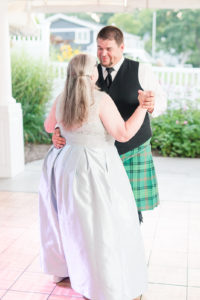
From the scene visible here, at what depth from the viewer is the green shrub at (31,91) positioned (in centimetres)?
664

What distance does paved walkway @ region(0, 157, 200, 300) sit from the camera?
2400 mm

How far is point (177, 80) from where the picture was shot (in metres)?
7.48

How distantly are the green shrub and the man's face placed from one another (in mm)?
4326

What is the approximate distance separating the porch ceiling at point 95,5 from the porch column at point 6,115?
1.47 ft

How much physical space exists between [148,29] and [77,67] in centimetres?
2067

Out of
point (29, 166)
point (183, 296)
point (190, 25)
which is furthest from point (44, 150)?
point (190, 25)

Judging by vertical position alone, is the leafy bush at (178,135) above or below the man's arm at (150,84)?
below

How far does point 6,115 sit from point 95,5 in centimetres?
175

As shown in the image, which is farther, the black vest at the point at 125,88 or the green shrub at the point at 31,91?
the green shrub at the point at 31,91

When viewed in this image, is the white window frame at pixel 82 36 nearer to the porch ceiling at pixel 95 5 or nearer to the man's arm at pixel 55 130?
the porch ceiling at pixel 95 5

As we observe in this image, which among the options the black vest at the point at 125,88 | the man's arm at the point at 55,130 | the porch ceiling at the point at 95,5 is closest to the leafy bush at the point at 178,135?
the porch ceiling at the point at 95,5

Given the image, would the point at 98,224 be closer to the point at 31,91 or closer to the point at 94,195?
the point at 94,195

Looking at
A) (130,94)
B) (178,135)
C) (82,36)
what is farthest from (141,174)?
(82,36)

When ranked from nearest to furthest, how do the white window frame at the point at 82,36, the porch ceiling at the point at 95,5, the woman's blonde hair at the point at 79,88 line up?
the woman's blonde hair at the point at 79,88
the porch ceiling at the point at 95,5
the white window frame at the point at 82,36
